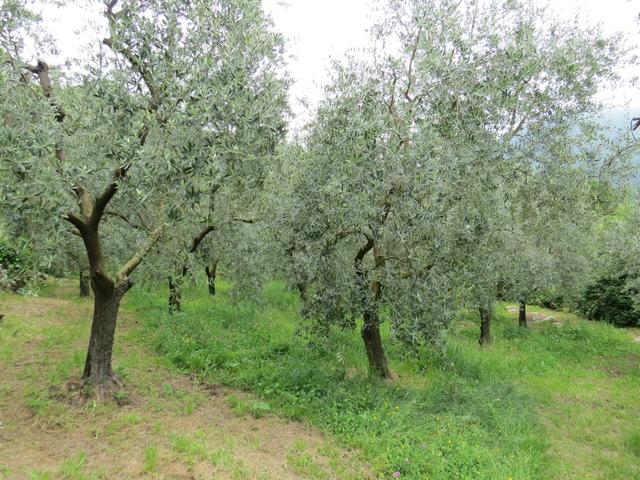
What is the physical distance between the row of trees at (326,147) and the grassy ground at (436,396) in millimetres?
1711

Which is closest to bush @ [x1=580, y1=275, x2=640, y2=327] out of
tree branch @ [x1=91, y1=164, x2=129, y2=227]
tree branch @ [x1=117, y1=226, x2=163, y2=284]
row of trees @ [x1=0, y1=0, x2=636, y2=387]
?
row of trees @ [x1=0, y1=0, x2=636, y2=387]

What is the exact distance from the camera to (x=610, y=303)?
30141 mm

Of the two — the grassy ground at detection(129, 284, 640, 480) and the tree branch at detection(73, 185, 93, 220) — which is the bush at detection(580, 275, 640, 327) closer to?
the grassy ground at detection(129, 284, 640, 480)

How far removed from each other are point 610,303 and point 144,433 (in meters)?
32.8

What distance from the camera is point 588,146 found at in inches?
516

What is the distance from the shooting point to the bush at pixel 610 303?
28.8 meters

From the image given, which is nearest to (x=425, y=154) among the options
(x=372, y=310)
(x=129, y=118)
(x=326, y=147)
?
(x=326, y=147)

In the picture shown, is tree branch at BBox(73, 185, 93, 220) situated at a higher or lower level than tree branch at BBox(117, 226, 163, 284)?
higher

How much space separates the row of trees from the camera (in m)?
7.38

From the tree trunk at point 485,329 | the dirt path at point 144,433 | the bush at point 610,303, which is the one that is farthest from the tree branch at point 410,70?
the bush at point 610,303

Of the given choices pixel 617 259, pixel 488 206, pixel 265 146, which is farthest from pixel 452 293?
pixel 617 259

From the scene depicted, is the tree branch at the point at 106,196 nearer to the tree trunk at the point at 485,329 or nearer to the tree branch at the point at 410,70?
the tree branch at the point at 410,70

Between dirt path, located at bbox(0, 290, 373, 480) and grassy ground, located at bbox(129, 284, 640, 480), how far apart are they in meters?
0.55

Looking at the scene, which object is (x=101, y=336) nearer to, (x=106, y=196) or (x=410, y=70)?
(x=106, y=196)
